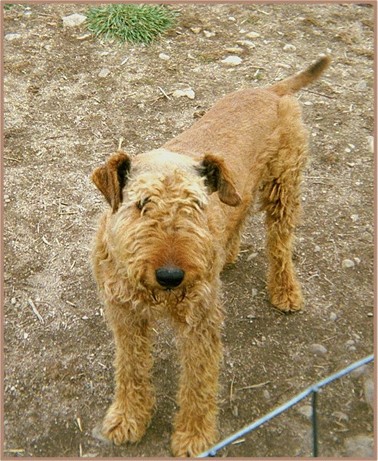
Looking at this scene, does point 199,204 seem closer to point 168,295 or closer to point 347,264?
point 168,295

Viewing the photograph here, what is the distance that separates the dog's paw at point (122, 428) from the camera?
3.25 metres

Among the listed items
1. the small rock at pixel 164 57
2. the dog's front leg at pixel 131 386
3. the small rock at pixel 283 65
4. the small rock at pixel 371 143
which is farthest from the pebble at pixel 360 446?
the small rock at pixel 164 57

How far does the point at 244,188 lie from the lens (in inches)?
142

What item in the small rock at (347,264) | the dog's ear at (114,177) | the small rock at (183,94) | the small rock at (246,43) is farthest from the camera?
the small rock at (246,43)

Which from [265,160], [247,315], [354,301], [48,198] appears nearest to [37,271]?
[48,198]

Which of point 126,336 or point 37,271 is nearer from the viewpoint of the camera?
point 126,336

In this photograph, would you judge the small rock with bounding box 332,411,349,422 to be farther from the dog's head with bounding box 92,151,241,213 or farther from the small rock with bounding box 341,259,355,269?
the dog's head with bounding box 92,151,241,213

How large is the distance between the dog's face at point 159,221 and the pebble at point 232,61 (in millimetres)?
3923

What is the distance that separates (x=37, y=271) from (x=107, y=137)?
185cm

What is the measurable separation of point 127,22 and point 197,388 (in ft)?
17.0

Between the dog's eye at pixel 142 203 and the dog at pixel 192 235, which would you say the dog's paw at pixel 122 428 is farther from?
the dog's eye at pixel 142 203

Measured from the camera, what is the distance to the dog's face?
246cm

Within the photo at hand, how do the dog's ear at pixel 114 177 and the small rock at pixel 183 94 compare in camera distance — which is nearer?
the dog's ear at pixel 114 177

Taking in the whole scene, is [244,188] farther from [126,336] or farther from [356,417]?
[356,417]
